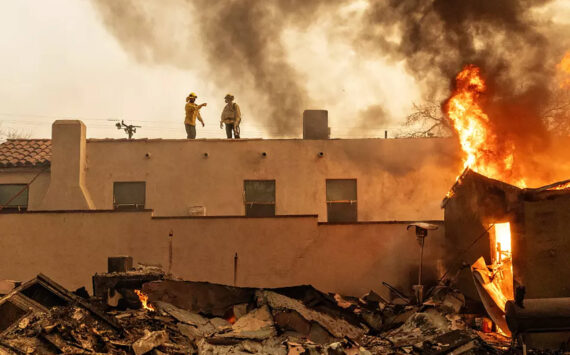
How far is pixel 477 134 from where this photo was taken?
17.1 m

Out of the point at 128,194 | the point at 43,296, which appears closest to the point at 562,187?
the point at 43,296

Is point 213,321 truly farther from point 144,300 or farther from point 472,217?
point 472,217

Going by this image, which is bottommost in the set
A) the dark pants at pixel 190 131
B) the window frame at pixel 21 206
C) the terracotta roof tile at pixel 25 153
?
the window frame at pixel 21 206

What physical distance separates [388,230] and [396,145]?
6069 millimetres

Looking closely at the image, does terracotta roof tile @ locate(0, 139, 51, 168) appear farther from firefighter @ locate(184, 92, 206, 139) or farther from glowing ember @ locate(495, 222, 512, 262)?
glowing ember @ locate(495, 222, 512, 262)

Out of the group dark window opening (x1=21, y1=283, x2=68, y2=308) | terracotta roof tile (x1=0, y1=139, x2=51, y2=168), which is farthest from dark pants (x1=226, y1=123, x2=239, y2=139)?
dark window opening (x1=21, y1=283, x2=68, y2=308)

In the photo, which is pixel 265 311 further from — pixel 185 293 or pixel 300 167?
pixel 300 167

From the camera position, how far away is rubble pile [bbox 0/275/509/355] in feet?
30.2

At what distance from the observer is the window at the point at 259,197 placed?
20641mm

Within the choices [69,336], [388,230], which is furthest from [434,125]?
[69,336]

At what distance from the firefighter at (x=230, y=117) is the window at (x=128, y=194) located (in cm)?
437

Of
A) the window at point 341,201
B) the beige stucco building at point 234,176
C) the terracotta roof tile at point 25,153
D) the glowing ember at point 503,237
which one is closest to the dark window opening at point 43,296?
the beige stucco building at point 234,176

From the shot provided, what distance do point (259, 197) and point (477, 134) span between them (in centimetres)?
838

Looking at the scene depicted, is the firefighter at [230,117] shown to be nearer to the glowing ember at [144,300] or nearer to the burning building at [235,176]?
the burning building at [235,176]
